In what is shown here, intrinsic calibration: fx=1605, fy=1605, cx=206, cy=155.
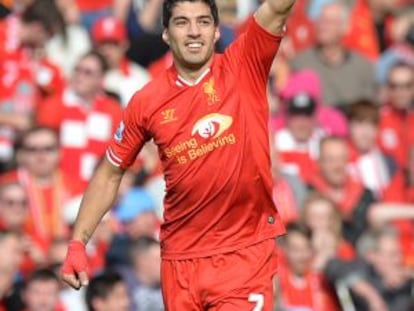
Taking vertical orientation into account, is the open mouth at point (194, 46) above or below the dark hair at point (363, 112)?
above

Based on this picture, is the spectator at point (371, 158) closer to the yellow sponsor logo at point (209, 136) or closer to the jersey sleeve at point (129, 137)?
the jersey sleeve at point (129, 137)

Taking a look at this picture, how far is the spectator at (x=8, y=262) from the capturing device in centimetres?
1031

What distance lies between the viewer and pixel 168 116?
772 cm

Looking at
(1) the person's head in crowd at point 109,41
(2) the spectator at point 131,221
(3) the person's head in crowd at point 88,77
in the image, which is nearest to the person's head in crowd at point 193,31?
(2) the spectator at point 131,221

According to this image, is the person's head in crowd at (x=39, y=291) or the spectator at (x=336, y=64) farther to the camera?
the spectator at (x=336, y=64)

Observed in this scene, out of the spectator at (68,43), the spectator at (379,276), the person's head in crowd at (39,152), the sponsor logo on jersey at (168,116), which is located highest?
the sponsor logo on jersey at (168,116)

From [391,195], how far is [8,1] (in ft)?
11.3

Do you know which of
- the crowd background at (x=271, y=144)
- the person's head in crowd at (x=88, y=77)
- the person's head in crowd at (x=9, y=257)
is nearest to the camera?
the person's head in crowd at (x=9, y=257)

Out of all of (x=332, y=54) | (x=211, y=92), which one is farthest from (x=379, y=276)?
(x=211, y=92)

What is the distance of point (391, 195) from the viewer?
42.4 feet

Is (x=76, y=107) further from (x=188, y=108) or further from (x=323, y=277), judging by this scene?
(x=188, y=108)

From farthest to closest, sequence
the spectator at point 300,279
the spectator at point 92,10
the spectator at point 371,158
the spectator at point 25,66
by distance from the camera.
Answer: the spectator at point 92,10 → the spectator at point 371,158 → the spectator at point 25,66 → the spectator at point 300,279

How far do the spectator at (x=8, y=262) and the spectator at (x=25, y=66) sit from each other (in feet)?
4.79

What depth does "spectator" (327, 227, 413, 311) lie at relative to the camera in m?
11.3
